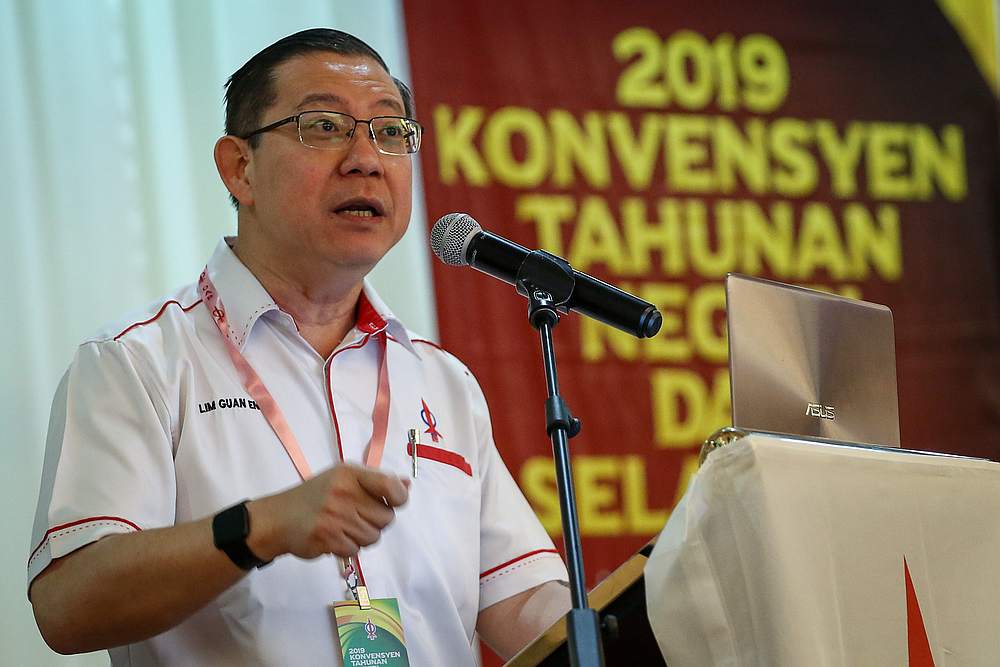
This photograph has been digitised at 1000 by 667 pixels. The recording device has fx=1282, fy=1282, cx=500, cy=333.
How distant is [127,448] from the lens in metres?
1.92

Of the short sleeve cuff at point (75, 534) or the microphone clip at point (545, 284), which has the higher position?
the microphone clip at point (545, 284)

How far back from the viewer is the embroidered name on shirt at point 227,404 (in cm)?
208

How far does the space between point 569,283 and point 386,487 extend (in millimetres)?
382

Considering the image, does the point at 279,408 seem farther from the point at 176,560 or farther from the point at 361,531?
the point at 361,531

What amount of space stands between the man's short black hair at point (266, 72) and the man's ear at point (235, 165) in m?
0.02

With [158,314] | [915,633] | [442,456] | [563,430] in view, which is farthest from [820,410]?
[158,314]

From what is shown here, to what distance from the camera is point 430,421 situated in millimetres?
2330

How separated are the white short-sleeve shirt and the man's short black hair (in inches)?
9.3

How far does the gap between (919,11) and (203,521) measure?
11.5 ft

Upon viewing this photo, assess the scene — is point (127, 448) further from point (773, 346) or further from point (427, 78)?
point (427, 78)

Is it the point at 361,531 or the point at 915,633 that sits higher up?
the point at 361,531

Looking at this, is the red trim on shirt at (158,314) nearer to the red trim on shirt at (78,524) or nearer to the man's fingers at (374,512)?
the red trim on shirt at (78,524)

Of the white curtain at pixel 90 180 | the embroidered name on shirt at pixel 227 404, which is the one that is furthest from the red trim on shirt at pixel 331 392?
the white curtain at pixel 90 180

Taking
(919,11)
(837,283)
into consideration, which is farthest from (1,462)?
(919,11)
